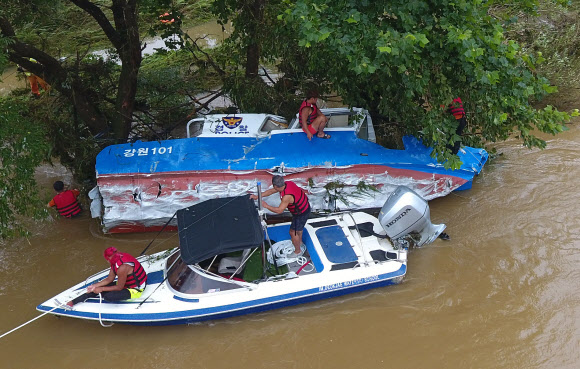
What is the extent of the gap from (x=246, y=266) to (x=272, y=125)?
267 cm

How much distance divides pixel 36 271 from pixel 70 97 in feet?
9.75

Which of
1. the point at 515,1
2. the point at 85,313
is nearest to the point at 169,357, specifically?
the point at 85,313

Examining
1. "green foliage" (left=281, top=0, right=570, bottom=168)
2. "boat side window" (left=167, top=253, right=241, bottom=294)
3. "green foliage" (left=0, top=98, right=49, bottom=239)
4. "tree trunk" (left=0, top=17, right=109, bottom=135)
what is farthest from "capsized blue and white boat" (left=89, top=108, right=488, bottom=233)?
"boat side window" (left=167, top=253, right=241, bottom=294)

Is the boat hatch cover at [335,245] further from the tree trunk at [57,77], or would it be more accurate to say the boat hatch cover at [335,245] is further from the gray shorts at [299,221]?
the tree trunk at [57,77]

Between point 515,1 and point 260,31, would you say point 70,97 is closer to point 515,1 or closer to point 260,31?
point 260,31

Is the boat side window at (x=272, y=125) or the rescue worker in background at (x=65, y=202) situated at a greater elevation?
the boat side window at (x=272, y=125)

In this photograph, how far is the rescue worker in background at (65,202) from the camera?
7.76 meters

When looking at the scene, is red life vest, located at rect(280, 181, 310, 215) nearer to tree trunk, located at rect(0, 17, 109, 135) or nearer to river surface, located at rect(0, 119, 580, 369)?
river surface, located at rect(0, 119, 580, 369)

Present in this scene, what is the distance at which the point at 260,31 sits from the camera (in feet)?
28.5

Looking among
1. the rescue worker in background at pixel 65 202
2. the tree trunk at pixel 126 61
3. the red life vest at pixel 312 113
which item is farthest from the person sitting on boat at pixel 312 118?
the rescue worker in background at pixel 65 202

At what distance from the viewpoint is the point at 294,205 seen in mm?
6191

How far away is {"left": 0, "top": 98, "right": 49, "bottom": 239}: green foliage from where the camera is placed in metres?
5.99

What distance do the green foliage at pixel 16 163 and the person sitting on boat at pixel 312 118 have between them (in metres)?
3.68

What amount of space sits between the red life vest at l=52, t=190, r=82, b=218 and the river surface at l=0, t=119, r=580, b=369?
0.40 m
